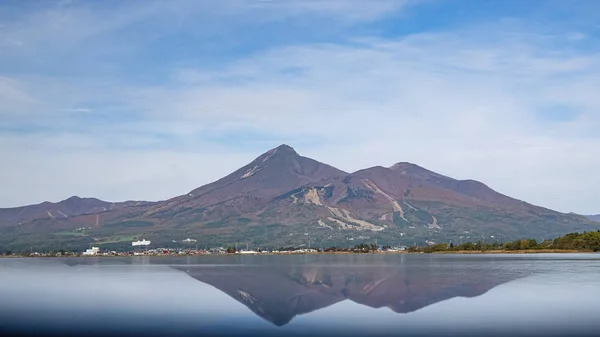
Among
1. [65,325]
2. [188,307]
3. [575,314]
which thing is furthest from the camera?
[188,307]

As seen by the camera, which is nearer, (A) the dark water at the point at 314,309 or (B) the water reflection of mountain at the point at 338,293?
(A) the dark water at the point at 314,309

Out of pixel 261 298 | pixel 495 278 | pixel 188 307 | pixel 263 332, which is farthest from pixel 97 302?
pixel 495 278

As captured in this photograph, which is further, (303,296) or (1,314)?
(303,296)

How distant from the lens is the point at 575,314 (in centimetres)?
3700

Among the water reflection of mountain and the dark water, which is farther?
the water reflection of mountain

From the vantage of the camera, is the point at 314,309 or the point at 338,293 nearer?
the point at 314,309

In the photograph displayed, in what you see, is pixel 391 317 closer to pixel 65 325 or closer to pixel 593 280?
pixel 65 325

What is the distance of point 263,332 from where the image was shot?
32344 mm

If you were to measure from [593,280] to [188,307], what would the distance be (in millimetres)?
35466

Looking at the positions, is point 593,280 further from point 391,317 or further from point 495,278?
point 391,317

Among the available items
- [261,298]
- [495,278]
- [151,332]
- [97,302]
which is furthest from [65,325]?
[495,278]

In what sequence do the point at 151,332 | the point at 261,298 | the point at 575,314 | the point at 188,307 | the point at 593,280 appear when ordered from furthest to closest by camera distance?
1. the point at 593,280
2. the point at 261,298
3. the point at 188,307
4. the point at 575,314
5. the point at 151,332

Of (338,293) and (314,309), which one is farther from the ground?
(338,293)

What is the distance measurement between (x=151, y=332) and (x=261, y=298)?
64.7 feet
